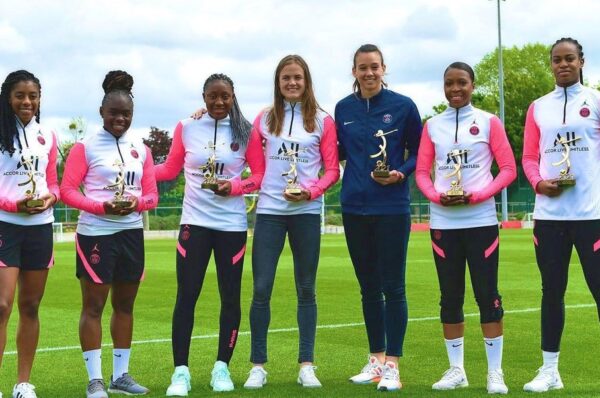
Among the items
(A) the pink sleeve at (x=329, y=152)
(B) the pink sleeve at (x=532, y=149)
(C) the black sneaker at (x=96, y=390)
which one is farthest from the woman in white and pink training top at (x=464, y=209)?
(C) the black sneaker at (x=96, y=390)

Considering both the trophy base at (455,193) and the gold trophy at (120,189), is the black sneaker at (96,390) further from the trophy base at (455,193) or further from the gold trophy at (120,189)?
the trophy base at (455,193)

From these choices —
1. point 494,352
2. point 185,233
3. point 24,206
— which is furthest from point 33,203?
point 494,352

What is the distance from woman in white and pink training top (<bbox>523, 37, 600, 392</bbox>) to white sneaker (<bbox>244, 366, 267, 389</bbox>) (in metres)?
1.91

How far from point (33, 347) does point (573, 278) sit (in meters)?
11.9

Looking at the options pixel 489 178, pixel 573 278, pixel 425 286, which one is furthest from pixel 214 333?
pixel 573 278

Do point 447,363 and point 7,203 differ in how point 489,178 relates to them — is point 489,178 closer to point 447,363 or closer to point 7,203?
point 447,363

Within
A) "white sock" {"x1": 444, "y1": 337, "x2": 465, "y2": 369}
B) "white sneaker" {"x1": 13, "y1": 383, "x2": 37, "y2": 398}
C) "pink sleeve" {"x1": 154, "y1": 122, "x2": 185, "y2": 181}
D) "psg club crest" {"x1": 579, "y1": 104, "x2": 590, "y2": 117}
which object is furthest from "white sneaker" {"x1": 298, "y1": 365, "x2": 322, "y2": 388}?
"psg club crest" {"x1": 579, "y1": 104, "x2": 590, "y2": 117}

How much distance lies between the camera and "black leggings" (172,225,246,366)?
705 centimetres

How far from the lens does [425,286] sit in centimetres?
1573

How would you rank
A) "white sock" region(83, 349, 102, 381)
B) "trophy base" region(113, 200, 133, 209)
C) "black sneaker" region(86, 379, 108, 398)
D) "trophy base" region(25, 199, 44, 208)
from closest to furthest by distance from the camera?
"trophy base" region(25, 199, 44, 208) → "trophy base" region(113, 200, 133, 209) → "black sneaker" region(86, 379, 108, 398) → "white sock" region(83, 349, 102, 381)

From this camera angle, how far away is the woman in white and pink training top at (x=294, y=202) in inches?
285

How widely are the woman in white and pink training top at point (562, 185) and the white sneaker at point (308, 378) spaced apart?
153cm

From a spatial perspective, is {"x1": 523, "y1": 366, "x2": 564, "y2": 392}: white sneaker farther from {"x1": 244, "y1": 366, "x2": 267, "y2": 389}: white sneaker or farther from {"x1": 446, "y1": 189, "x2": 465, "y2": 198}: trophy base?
{"x1": 244, "y1": 366, "x2": 267, "y2": 389}: white sneaker

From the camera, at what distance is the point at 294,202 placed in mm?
7203
